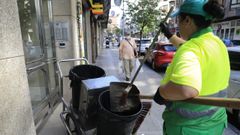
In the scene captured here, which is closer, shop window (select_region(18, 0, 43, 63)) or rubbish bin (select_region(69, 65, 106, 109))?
rubbish bin (select_region(69, 65, 106, 109))

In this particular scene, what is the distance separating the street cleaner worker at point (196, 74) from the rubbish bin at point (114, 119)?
551mm

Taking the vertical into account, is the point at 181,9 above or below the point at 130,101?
above

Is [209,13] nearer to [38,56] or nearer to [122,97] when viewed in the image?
[122,97]

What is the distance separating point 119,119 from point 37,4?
2.91 m

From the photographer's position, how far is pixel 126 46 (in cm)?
687

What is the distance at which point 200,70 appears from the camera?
3.89 feet

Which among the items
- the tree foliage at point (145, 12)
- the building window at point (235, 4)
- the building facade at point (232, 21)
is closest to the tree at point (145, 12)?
the tree foliage at point (145, 12)

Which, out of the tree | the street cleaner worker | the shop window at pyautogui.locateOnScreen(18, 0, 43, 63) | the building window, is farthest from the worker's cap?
the building window

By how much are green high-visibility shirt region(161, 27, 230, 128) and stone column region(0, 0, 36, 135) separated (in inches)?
55.4

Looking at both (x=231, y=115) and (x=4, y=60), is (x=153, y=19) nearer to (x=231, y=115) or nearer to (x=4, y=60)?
(x=231, y=115)

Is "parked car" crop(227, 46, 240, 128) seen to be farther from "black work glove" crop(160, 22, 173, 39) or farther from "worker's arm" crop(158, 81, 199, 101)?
"worker's arm" crop(158, 81, 199, 101)

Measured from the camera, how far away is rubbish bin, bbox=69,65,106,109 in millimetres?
2892

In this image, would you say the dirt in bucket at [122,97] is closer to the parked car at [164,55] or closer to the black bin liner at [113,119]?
the black bin liner at [113,119]

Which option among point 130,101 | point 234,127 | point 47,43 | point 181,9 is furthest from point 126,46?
point 181,9
